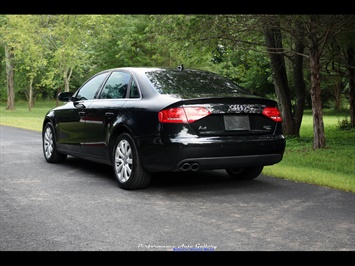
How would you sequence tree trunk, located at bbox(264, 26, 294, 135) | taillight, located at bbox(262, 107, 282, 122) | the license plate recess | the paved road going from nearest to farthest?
the paved road, the license plate recess, taillight, located at bbox(262, 107, 282, 122), tree trunk, located at bbox(264, 26, 294, 135)

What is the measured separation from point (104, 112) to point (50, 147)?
246 centimetres

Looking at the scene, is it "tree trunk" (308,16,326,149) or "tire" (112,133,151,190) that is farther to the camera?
"tree trunk" (308,16,326,149)

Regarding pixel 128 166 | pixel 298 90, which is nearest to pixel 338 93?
pixel 298 90

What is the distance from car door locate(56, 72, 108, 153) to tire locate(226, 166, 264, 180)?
2.46m

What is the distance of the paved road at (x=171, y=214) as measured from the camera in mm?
4316

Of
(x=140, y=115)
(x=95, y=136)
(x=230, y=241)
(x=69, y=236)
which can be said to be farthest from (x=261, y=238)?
(x=95, y=136)

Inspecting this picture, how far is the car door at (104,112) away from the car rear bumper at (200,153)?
3.13 feet

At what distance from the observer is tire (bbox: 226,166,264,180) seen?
753 centimetres

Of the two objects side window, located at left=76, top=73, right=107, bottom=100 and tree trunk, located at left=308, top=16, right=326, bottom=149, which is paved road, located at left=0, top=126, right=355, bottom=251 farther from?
tree trunk, located at left=308, top=16, right=326, bottom=149

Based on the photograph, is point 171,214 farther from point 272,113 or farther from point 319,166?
point 319,166

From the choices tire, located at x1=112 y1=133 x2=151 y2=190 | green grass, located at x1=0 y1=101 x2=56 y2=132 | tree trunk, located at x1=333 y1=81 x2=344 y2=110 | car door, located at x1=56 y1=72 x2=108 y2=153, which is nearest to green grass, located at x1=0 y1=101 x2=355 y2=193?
tire, located at x1=112 y1=133 x2=151 y2=190

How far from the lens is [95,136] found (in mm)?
7676

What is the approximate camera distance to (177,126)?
20.5 ft
